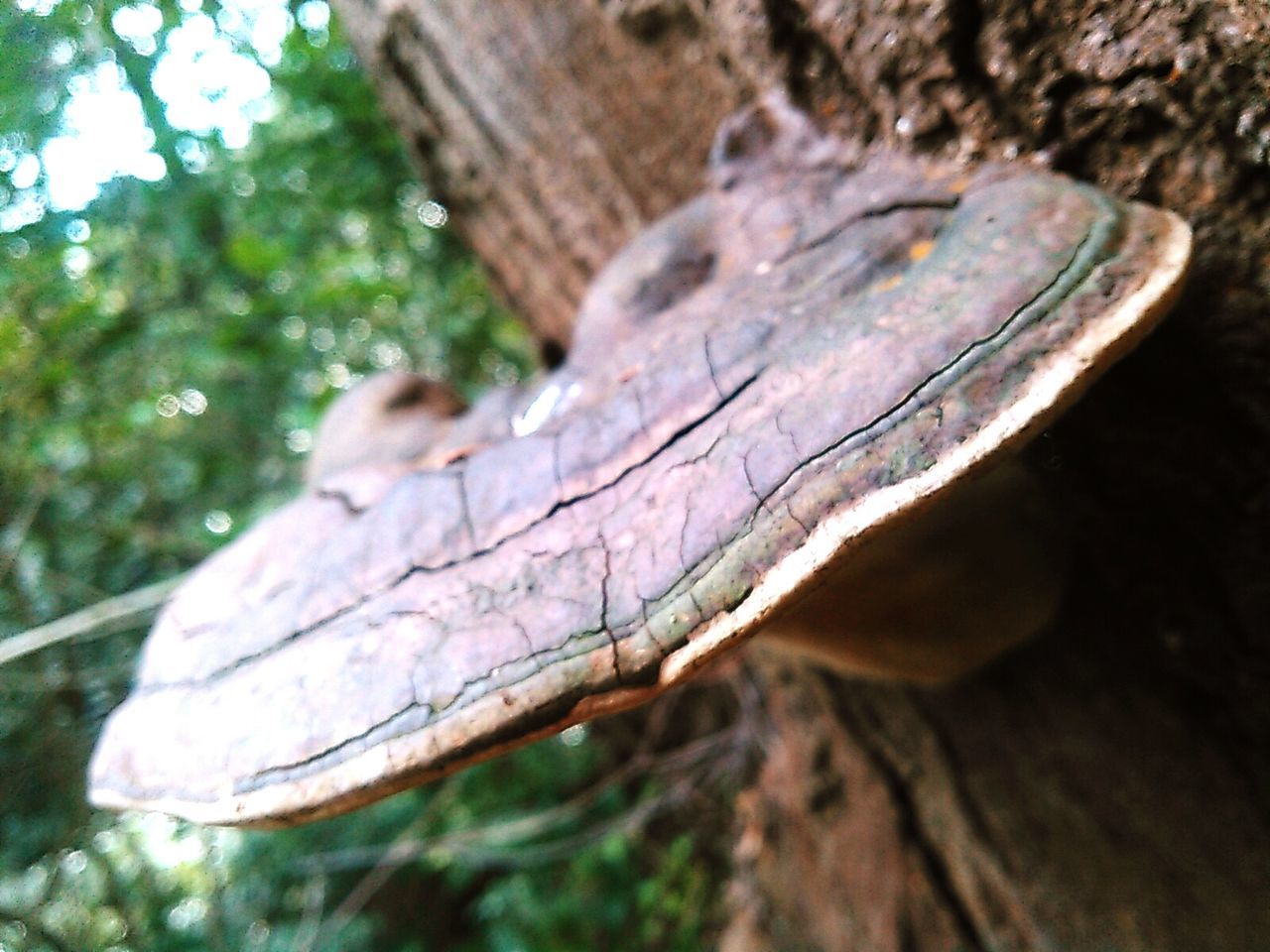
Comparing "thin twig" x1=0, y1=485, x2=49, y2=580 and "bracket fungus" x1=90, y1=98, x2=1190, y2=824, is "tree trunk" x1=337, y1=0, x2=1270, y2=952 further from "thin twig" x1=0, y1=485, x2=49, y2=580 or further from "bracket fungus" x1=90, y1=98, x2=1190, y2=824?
"thin twig" x1=0, y1=485, x2=49, y2=580

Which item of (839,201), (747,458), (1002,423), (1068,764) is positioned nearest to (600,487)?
(747,458)

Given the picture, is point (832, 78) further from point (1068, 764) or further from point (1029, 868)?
point (1029, 868)

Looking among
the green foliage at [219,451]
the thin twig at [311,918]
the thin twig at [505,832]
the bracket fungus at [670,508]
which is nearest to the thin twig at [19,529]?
the green foliage at [219,451]

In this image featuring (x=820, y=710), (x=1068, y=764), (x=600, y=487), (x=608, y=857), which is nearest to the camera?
(x=600, y=487)

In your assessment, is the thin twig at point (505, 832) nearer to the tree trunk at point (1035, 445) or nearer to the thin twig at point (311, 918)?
the thin twig at point (311, 918)

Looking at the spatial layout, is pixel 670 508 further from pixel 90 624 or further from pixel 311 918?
pixel 311 918

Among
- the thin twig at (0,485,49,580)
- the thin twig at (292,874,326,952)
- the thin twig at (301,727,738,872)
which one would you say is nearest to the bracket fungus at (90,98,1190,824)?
the thin twig at (0,485,49,580)
